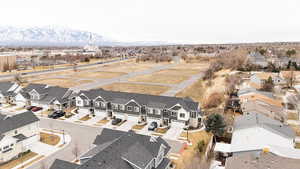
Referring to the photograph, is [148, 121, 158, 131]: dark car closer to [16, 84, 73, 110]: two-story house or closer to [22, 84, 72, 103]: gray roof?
[16, 84, 73, 110]: two-story house

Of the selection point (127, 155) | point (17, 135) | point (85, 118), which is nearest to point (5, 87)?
point (85, 118)

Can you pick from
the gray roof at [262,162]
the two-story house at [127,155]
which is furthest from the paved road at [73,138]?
the gray roof at [262,162]

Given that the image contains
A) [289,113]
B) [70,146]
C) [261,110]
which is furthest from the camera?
[289,113]

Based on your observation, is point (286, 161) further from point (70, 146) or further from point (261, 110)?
point (70, 146)

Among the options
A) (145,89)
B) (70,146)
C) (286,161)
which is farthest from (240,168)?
(145,89)

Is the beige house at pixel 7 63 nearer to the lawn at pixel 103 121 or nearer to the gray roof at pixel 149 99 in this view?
the gray roof at pixel 149 99

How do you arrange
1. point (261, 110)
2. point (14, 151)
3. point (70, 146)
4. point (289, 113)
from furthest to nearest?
point (289, 113)
point (261, 110)
point (70, 146)
point (14, 151)

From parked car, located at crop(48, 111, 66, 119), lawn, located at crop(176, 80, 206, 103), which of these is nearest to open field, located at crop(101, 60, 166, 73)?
lawn, located at crop(176, 80, 206, 103)
